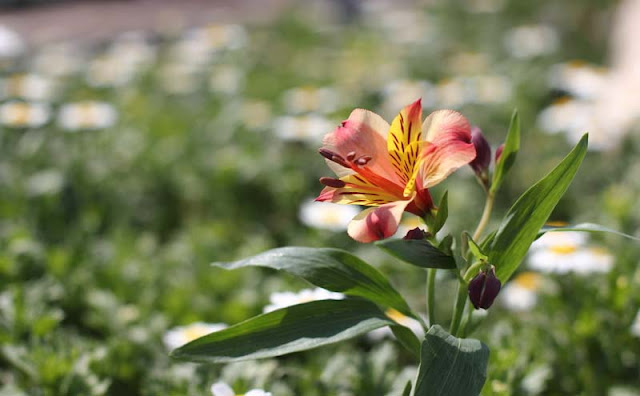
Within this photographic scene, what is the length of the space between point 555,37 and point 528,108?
164 centimetres

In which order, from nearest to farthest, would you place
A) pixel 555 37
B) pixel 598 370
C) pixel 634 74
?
pixel 598 370 < pixel 634 74 < pixel 555 37

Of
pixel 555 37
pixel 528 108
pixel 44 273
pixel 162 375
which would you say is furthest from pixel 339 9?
pixel 162 375

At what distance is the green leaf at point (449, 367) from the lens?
3.78ft

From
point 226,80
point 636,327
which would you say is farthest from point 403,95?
point 636,327

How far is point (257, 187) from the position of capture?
3199mm

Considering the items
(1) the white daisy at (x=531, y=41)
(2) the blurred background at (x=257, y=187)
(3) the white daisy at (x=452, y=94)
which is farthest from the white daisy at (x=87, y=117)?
(1) the white daisy at (x=531, y=41)

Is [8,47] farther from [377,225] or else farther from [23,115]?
[377,225]

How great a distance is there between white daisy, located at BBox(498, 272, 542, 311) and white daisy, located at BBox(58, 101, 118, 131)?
1.83 metres

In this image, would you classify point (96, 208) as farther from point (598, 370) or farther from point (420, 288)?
point (598, 370)

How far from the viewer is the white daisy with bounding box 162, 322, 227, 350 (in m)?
Result: 1.88

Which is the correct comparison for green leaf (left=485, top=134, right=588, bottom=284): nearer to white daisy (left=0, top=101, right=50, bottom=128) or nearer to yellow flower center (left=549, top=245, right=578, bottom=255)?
yellow flower center (left=549, top=245, right=578, bottom=255)

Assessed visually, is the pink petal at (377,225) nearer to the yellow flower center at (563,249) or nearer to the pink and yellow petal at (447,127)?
the pink and yellow petal at (447,127)

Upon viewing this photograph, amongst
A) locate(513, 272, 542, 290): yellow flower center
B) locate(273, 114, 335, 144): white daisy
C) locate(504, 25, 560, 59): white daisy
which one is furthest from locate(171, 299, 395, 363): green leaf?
locate(504, 25, 560, 59): white daisy

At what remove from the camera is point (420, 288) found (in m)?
2.55
